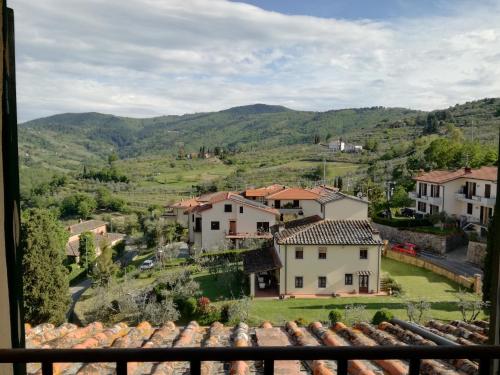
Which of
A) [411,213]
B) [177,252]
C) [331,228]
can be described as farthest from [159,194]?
[331,228]

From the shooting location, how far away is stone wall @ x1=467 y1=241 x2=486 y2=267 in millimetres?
22016

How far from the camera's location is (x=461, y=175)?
1079 inches

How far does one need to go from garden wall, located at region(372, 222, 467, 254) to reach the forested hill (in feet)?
105

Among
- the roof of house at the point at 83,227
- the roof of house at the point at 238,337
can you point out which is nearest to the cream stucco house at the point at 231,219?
the roof of house at the point at 83,227

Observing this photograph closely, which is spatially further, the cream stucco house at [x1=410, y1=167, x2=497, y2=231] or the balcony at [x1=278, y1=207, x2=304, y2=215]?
the balcony at [x1=278, y1=207, x2=304, y2=215]

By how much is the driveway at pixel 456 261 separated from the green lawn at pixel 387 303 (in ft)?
4.01

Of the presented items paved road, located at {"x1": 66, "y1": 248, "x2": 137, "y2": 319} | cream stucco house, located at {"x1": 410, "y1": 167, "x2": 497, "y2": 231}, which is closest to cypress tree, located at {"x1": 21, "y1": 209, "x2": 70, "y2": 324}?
paved road, located at {"x1": 66, "y1": 248, "x2": 137, "y2": 319}

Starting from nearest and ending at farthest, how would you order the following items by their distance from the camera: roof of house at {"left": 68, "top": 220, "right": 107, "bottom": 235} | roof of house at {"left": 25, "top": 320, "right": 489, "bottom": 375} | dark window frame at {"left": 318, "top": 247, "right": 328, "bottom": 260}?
roof of house at {"left": 25, "top": 320, "right": 489, "bottom": 375}
dark window frame at {"left": 318, "top": 247, "right": 328, "bottom": 260}
roof of house at {"left": 68, "top": 220, "right": 107, "bottom": 235}

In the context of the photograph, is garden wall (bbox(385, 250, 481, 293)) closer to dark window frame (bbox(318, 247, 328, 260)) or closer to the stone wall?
the stone wall

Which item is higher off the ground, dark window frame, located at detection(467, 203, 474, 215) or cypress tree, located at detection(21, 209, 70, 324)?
dark window frame, located at detection(467, 203, 474, 215)

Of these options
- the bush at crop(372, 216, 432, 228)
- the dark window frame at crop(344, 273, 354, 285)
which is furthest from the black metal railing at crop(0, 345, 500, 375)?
the bush at crop(372, 216, 432, 228)

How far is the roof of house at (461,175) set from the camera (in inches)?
985

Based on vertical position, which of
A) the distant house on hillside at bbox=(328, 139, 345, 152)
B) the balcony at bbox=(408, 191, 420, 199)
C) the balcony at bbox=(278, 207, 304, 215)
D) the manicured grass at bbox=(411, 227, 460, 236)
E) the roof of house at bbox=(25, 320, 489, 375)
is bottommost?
the manicured grass at bbox=(411, 227, 460, 236)

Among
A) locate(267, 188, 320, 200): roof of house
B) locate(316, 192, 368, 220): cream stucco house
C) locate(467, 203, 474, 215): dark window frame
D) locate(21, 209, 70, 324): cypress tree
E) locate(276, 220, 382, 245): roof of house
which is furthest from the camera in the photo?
locate(267, 188, 320, 200): roof of house
